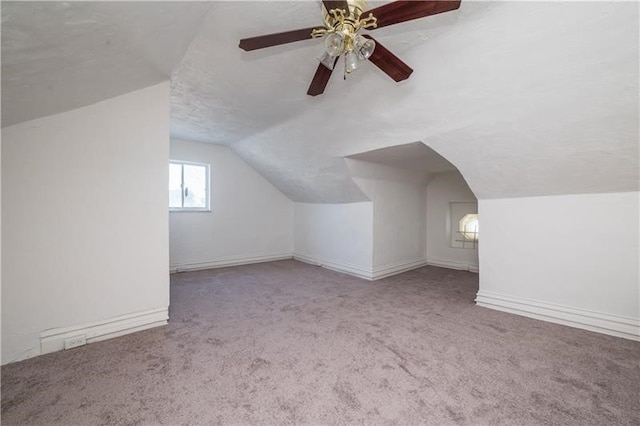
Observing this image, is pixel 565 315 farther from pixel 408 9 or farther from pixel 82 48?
pixel 82 48

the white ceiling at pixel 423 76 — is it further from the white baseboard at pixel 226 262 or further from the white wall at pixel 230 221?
the white baseboard at pixel 226 262

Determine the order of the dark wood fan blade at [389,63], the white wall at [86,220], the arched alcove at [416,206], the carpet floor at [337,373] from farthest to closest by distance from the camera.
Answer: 1. the arched alcove at [416,206]
2. the white wall at [86,220]
3. the dark wood fan blade at [389,63]
4. the carpet floor at [337,373]

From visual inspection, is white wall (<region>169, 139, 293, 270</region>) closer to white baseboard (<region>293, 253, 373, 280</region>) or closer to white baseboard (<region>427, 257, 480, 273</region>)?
white baseboard (<region>293, 253, 373, 280</region>)

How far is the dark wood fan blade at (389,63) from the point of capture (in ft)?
5.13

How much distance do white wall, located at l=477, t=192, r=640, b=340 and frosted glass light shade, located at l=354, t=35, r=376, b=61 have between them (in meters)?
2.25

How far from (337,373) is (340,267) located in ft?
9.09

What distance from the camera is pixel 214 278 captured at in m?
4.01

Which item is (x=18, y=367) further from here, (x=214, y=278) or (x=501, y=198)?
(x=501, y=198)

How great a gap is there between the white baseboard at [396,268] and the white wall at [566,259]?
141 centimetres

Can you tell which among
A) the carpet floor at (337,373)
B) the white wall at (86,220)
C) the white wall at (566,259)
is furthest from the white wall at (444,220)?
the white wall at (86,220)

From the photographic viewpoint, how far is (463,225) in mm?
4641

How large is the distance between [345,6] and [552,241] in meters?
2.72

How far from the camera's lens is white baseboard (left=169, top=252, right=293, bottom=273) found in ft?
14.5

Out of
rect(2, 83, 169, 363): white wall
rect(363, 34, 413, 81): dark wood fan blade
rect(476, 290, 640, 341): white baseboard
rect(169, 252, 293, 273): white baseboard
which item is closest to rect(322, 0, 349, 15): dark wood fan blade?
rect(363, 34, 413, 81): dark wood fan blade
